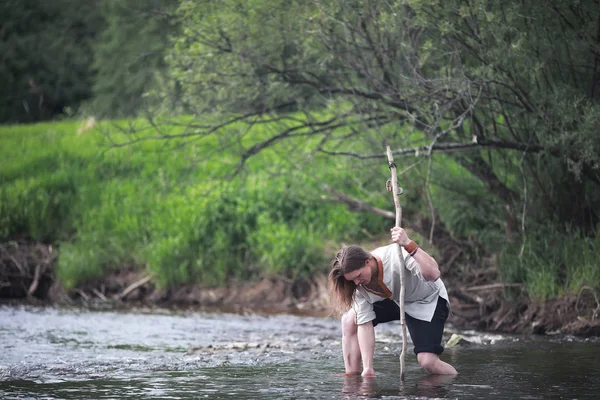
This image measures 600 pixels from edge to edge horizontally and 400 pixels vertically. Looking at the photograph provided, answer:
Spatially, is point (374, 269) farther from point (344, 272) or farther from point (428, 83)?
point (428, 83)

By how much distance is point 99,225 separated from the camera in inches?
663

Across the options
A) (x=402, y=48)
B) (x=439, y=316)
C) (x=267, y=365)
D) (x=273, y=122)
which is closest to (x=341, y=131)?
(x=273, y=122)

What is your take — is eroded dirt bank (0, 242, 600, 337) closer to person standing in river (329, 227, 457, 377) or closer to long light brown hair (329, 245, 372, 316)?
person standing in river (329, 227, 457, 377)

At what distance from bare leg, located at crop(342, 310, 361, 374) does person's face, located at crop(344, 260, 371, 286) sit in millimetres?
586

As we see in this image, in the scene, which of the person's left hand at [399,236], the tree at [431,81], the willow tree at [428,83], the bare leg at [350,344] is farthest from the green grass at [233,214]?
the person's left hand at [399,236]

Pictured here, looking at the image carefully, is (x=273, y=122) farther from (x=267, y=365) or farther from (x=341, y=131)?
(x=267, y=365)

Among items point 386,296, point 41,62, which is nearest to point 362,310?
point 386,296

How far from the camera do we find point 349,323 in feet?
23.5

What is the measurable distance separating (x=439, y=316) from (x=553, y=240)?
4245 mm

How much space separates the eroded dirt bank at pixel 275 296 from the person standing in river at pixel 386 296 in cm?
353

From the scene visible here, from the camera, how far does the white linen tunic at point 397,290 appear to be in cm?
677

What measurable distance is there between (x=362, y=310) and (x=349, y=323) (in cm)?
27

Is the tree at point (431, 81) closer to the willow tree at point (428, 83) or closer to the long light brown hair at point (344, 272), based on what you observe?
the willow tree at point (428, 83)

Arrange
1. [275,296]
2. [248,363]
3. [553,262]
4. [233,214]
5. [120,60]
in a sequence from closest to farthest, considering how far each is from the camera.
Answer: [248,363], [553,262], [275,296], [233,214], [120,60]
